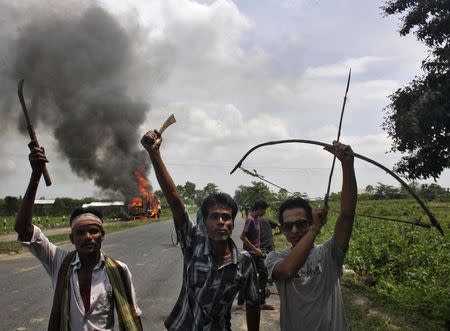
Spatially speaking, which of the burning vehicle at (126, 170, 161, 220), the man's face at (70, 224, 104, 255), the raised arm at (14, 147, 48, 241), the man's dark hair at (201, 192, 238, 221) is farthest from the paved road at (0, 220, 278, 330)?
the burning vehicle at (126, 170, 161, 220)

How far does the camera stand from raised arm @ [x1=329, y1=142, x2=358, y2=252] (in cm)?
239

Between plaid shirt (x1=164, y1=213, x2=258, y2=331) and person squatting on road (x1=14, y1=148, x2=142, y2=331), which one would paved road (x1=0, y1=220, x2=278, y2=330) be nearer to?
person squatting on road (x1=14, y1=148, x2=142, y2=331)

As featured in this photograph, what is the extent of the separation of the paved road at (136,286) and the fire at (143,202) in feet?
97.1

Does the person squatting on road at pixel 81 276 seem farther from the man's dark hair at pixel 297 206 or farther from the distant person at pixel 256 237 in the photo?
the distant person at pixel 256 237

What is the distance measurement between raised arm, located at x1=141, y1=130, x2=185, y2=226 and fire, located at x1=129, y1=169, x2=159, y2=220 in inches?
1633

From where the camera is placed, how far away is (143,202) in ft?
148

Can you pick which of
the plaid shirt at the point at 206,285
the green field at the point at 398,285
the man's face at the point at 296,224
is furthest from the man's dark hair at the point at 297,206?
the green field at the point at 398,285

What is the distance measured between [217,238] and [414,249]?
25.5 ft

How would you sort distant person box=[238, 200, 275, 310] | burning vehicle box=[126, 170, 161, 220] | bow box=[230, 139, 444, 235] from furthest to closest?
burning vehicle box=[126, 170, 161, 220]
distant person box=[238, 200, 275, 310]
bow box=[230, 139, 444, 235]

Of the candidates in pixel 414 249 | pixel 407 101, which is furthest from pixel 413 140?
pixel 414 249

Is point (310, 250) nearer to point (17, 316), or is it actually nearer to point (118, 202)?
point (17, 316)

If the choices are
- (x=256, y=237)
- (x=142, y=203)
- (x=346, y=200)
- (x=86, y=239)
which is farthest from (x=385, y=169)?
(x=142, y=203)

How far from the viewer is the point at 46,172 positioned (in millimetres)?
2574

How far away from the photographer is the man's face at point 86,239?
2658 mm
